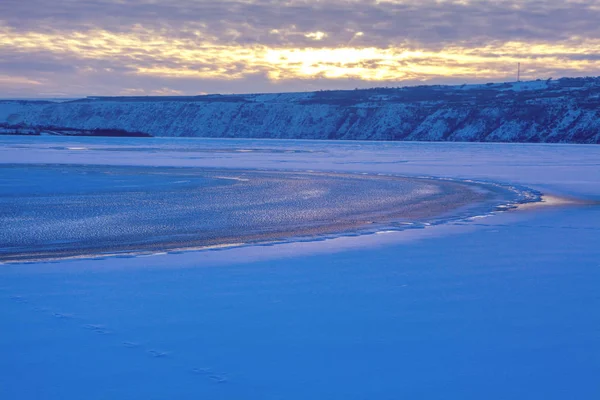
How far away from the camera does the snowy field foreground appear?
3.78 meters

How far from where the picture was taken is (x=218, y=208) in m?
12.3

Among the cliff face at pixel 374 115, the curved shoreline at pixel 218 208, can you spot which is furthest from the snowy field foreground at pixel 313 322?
the cliff face at pixel 374 115

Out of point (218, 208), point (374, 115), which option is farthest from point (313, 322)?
point (374, 115)

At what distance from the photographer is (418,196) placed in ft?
48.1

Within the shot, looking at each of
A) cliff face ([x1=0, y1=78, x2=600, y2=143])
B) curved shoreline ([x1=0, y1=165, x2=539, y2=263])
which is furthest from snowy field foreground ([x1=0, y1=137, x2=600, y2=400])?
cliff face ([x1=0, y1=78, x2=600, y2=143])

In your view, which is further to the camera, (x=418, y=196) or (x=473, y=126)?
(x=473, y=126)

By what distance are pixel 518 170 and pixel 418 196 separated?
9.74 m

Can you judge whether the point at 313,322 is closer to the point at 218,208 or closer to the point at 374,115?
the point at 218,208

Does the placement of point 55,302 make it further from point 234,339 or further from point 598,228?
point 598,228

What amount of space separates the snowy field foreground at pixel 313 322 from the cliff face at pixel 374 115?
194 feet

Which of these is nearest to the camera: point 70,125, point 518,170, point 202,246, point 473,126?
point 202,246

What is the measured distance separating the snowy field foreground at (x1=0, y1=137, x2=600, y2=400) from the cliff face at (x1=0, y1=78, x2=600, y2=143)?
5924 cm

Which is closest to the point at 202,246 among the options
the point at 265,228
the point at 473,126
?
the point at 265,228

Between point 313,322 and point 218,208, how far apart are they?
296 inches
